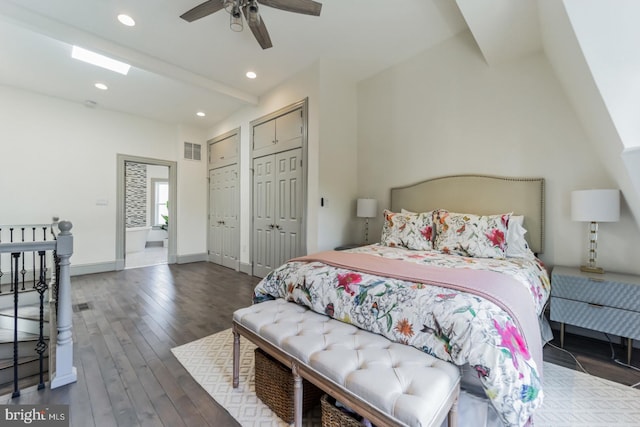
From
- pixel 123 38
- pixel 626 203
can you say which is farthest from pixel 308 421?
pixel 123 38

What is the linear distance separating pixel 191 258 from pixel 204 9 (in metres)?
4.94

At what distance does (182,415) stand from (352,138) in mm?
3786

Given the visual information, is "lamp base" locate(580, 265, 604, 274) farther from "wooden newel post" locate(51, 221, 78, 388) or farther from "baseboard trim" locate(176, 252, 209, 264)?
"baseboard trim" locate(176, 252, 209, 264)

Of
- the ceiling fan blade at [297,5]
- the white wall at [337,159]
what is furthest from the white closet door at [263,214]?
the ceiling fan blade at [297,5]

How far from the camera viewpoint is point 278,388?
5.12ft

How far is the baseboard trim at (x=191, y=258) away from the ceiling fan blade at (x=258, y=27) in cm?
474

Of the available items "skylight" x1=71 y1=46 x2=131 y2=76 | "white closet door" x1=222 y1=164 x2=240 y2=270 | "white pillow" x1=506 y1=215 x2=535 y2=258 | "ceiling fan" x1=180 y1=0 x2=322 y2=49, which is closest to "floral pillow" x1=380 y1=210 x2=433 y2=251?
"white pillow" x1=506 y1=215 x2=535 y2=258

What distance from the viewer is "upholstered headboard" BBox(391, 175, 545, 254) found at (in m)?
2.71

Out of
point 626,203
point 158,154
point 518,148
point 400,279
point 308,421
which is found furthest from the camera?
point 158,154

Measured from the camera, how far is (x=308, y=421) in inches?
60.5

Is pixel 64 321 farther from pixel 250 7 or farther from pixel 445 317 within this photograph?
pixel 250 7

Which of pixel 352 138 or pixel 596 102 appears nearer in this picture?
pixel 596 102

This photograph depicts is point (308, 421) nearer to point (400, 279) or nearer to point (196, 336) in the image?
point (400, 279)

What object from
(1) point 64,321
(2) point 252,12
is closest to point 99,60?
(2) point 252,12
